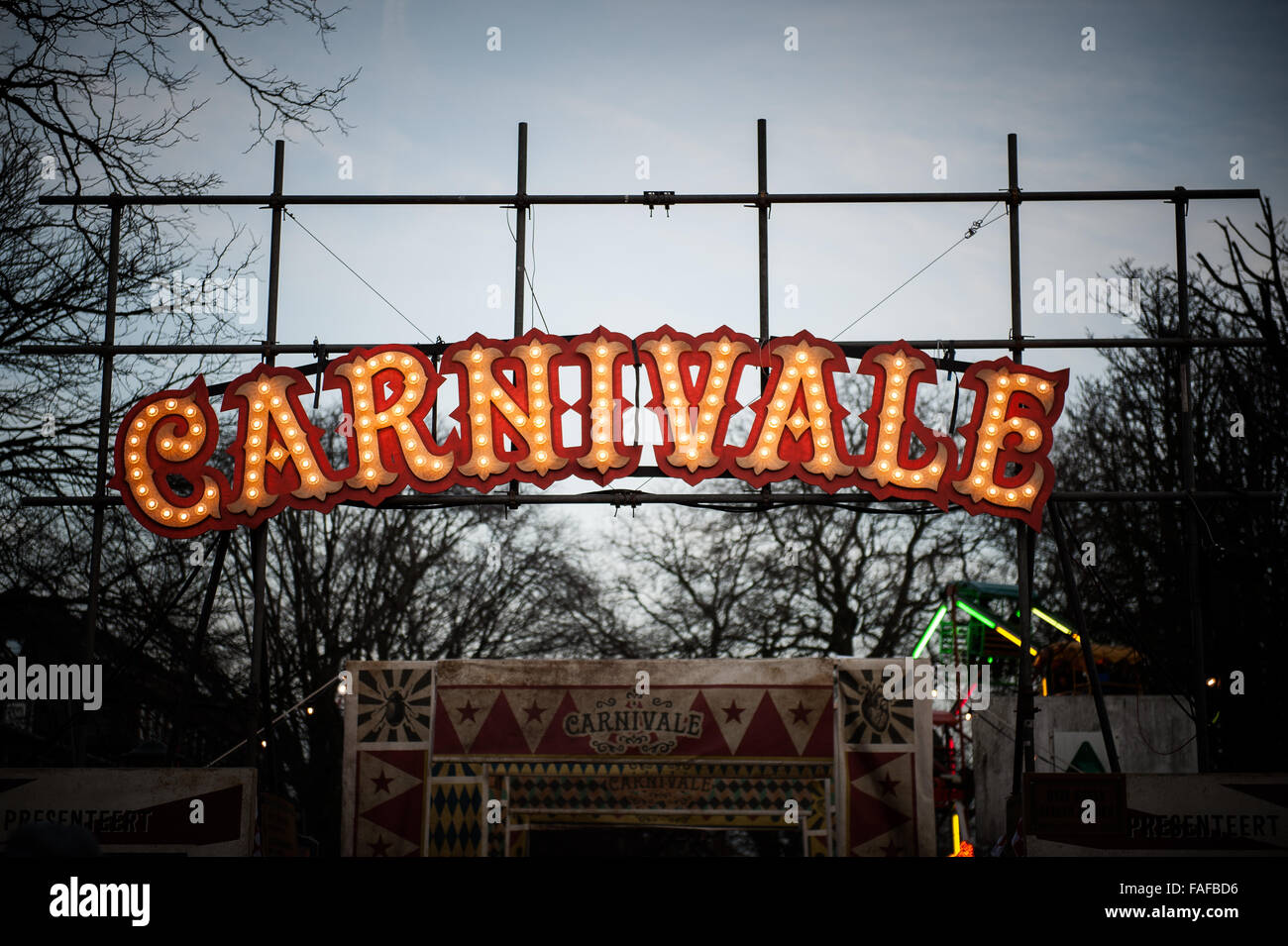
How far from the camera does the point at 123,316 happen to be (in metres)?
13.0

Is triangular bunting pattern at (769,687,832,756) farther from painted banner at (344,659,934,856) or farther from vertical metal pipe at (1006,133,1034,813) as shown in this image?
vertical metal pipe at (1006,133,1034,813)

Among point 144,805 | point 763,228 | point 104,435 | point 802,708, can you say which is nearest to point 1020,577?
point 802,708

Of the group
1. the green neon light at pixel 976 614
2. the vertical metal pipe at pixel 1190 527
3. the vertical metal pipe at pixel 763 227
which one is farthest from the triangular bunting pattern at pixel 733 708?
the green neon light at pixel 976 614

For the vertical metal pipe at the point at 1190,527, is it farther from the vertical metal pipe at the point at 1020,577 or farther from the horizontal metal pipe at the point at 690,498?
the vertical metal pipe at the point at 1020,577

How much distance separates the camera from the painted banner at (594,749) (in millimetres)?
10617

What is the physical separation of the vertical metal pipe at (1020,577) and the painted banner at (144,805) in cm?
639

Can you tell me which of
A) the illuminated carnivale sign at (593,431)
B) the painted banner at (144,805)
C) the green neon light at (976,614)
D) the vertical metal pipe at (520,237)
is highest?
the vertical metal pipe at (520,237)

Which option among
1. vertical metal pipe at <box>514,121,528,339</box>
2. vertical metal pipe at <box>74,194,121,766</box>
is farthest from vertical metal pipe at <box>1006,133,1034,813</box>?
vertical metal pipe at <box>74,194,121,766</box>

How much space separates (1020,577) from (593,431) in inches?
172

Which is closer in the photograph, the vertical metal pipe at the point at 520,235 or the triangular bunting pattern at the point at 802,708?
the triangular bunting pattern at the point at 802,708

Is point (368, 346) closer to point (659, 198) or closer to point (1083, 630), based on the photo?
point (659, 198)

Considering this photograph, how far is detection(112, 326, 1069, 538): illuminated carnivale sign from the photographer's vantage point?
12219mm

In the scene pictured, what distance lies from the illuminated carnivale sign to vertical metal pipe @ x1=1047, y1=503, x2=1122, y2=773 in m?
0.50

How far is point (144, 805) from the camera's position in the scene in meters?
Result: 9.57
